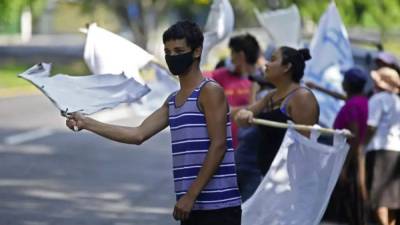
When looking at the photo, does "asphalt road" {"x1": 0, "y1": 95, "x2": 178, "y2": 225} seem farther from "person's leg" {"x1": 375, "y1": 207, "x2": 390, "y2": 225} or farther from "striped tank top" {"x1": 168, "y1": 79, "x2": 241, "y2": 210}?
"striped tank top" {"x1": 168, "y1": 79, "x2": 241, "y2": 210}

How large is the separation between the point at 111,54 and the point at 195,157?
2.53 meters

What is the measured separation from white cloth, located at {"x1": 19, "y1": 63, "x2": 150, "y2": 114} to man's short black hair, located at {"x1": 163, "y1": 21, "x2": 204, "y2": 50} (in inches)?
22.6

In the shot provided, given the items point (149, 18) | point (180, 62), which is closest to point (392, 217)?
point (180, 62)

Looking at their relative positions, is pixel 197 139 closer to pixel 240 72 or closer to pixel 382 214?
pixel 382 214

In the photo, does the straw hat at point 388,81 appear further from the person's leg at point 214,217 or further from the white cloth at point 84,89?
the person's leg at point 214,217

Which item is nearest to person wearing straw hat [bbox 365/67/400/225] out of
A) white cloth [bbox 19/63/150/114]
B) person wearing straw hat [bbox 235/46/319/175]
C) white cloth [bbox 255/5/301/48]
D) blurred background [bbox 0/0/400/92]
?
person wearing straw hat [bbox 235/46/319/175]

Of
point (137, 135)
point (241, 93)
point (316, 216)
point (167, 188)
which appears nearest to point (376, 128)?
point (241, 93)

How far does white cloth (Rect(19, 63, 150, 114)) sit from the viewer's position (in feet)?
19.4

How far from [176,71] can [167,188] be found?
25.6 ft

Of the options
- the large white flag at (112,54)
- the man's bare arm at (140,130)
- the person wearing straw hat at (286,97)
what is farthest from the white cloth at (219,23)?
the man's bare arm at (140,130)

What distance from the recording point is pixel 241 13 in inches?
1635

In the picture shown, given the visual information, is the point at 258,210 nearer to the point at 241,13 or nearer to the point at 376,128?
the point at 376,128

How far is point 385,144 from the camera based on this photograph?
9.16 meters

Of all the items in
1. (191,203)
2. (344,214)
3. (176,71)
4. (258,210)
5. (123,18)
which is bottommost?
(123,18)
